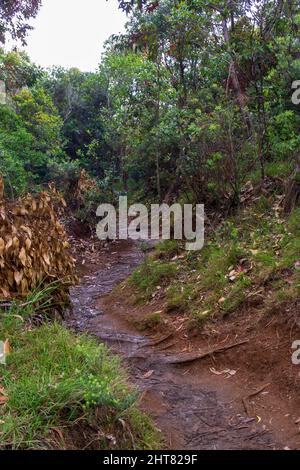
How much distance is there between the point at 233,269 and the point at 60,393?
11.0 feet

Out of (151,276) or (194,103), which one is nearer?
(151,276)

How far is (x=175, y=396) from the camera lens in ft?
14.5

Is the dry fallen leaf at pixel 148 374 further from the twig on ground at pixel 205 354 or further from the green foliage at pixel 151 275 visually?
the green foliage at pixel 151 275

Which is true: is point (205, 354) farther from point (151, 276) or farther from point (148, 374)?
point (151, 276)

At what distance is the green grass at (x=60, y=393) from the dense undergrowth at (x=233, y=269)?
1.89 m

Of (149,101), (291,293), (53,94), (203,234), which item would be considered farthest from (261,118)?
(53,94)

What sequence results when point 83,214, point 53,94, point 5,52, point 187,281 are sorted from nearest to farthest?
point 187,281
point 5,52
point 83,214
point 53,94

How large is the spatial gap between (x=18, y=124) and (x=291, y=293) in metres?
8.15

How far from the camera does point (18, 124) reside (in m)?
11.2

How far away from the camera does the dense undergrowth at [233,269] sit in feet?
18.0

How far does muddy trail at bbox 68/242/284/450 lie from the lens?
3.76m

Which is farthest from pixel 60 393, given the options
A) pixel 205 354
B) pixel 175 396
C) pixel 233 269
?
pixel 233 269

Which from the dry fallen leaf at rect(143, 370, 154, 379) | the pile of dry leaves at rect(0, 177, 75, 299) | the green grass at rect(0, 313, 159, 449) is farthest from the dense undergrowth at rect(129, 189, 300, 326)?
the green grass at rect(0, 313, 159, 449)

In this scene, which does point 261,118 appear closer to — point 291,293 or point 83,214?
point 291,293
